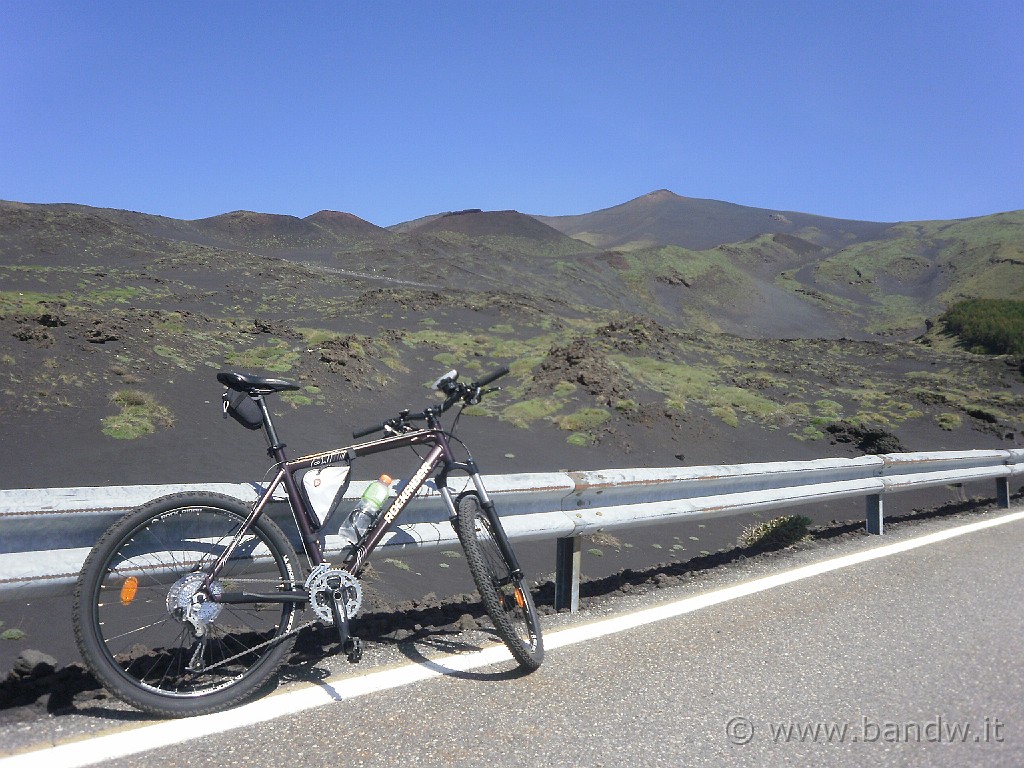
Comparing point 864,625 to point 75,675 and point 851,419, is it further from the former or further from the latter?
point 851,419

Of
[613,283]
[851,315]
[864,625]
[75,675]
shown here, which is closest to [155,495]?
[75,675]

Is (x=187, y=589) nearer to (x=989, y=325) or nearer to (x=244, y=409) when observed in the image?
(x=244, y=409)

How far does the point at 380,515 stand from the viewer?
377cm

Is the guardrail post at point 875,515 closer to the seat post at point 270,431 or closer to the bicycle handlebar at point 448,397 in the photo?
the bicycle handlebar at point 448,397

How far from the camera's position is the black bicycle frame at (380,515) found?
344cm

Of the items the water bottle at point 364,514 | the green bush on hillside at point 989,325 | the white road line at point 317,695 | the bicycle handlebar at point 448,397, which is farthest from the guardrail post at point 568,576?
the green bush on hillside at point 989,325

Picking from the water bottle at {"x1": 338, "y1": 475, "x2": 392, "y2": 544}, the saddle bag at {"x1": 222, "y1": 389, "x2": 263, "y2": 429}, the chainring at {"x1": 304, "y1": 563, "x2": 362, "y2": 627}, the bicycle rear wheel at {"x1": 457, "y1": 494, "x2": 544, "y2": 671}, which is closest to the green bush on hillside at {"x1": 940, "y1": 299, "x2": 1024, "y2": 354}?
the bicycle rear wheel at {"x1": 457, "y1": 494, "x2": 544, "y2": 671}

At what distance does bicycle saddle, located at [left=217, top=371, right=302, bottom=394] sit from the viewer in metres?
3.53

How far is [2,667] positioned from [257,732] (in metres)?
3.28

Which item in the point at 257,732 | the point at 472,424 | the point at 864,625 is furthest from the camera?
the point at 472,424

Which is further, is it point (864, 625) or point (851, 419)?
point (851, 419)

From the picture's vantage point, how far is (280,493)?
370cm

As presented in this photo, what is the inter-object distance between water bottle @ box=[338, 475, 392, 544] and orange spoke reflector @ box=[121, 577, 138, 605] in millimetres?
858

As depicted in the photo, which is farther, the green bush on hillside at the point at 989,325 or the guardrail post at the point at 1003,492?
the green bush on hillside at the point at 989,325
